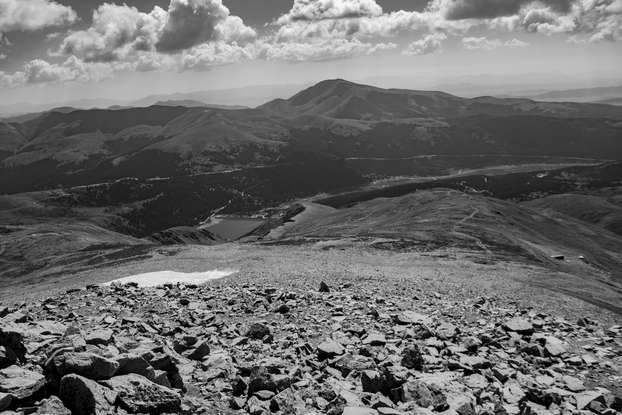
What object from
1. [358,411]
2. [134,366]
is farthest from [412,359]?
[134,366]

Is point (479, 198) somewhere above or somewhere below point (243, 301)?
below

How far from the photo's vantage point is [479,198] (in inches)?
7018

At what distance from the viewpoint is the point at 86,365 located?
1373 cm

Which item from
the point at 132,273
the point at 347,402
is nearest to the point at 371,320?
the point at 347,402

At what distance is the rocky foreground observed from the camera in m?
14.0

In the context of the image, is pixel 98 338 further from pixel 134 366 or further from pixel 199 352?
pixel 199 352

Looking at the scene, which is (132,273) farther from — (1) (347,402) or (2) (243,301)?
(1) (347,402)

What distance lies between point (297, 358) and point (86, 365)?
8.77 metres

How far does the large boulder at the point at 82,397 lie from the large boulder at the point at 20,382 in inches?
35.7

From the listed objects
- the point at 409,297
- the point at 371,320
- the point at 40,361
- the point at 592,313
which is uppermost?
the point at 40,361

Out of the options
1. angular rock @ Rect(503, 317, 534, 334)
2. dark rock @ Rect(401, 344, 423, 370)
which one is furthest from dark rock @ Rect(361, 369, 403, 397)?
angular rock @ Rect(503, 317, 534, 334)

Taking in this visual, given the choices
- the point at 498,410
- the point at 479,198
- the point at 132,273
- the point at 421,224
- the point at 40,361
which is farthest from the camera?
the point at 479,198

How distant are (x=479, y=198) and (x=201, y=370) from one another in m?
176

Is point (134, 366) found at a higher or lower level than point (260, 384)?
higher
